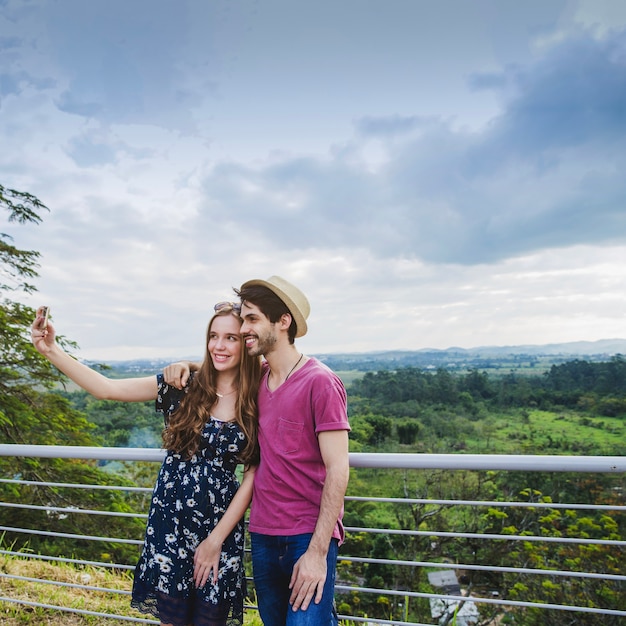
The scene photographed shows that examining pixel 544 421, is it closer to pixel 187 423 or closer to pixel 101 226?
pixel 101 226

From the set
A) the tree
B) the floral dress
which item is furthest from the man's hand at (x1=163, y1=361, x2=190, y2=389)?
the tree

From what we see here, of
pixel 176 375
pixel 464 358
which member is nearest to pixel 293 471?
pixel 176 375

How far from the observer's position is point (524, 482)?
78.8ft

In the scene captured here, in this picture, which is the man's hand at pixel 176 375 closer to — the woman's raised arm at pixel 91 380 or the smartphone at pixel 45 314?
the woman's raised arm at pixel 91 380

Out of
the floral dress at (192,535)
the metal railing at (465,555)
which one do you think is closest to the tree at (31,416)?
the metal railing at (465,555)

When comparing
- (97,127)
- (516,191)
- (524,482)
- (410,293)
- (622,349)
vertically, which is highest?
(516,191)

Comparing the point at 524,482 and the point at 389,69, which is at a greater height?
the point at 389,69

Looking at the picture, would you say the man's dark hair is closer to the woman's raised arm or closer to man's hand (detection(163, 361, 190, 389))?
man's hand (detection(163, 361, 190, 389))

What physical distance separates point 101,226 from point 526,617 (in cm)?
1705

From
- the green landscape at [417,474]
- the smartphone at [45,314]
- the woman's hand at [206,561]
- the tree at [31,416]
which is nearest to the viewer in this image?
the woman's hand at [206,561]

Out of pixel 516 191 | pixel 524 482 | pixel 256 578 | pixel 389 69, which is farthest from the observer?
pixel 516 191

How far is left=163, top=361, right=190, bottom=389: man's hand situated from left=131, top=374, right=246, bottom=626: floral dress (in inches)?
7.0

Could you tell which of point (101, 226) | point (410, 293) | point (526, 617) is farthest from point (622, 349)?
point (101, 226)

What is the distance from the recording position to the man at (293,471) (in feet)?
4.99
